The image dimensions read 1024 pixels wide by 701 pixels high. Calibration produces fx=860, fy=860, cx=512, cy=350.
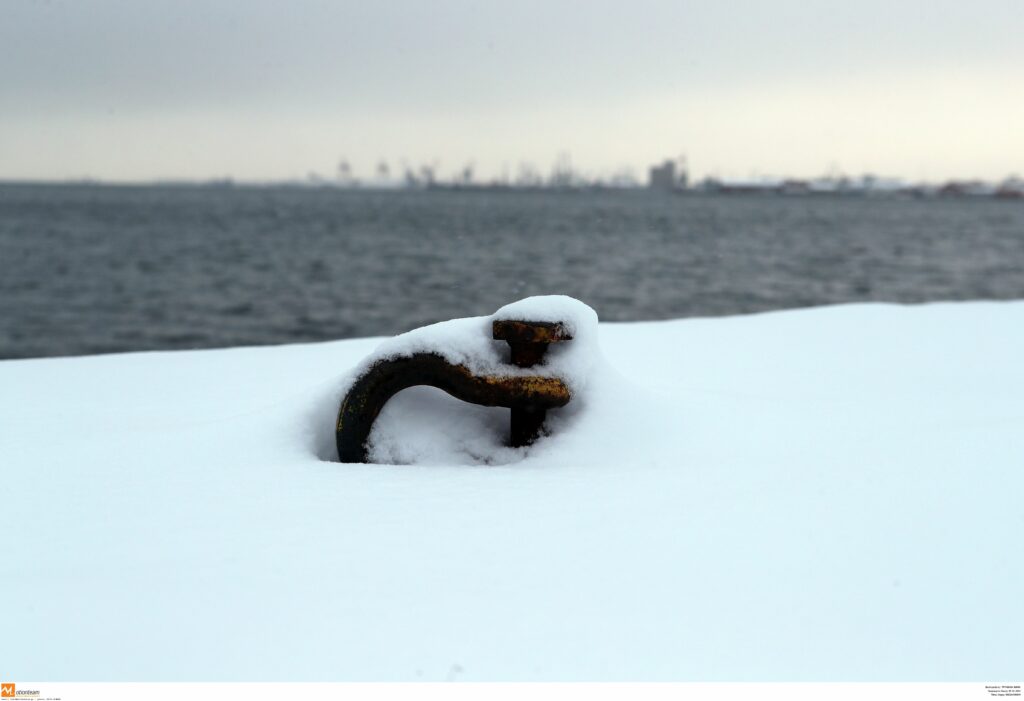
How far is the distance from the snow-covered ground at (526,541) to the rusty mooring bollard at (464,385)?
0.42 ft

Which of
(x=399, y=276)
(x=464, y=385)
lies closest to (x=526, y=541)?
(x=464, y=385)

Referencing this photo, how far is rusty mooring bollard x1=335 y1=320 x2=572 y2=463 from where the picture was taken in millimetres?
3195

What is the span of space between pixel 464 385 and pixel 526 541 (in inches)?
37.8

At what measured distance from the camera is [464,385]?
3.21m

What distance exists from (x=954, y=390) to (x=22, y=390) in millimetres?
5068

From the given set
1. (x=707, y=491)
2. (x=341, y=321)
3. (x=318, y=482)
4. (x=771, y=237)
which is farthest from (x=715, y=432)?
(x=771, y=237)

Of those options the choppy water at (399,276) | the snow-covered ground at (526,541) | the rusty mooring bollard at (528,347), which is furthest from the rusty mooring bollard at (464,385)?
the choppy water at (399,276)

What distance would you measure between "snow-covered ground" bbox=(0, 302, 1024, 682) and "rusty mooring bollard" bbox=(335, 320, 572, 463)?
129mm

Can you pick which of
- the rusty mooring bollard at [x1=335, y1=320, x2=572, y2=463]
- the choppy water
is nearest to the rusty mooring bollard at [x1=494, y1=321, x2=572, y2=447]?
the rusty mooring bollard at [x1=335, y1=320, x2=572, y2=463]

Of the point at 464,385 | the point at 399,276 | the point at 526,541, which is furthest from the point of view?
the point at 399,276

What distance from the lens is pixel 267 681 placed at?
1.74m

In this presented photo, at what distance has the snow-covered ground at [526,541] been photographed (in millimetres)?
1852

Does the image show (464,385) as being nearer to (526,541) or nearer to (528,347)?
(528,347)

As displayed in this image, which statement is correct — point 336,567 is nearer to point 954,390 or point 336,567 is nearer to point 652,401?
point 652,401
